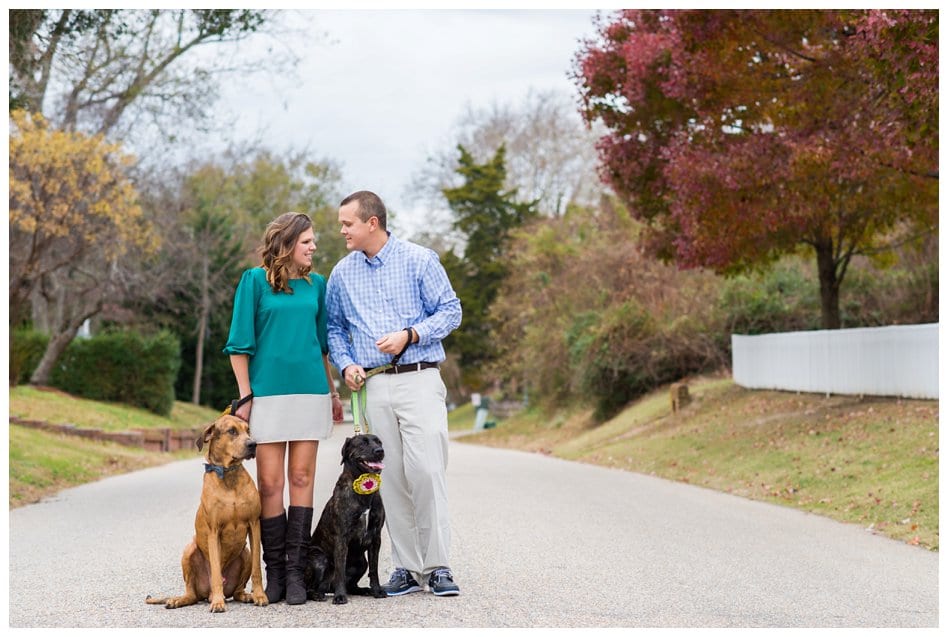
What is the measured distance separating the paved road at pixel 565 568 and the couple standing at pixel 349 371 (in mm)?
389

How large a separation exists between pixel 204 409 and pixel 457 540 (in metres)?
35.3

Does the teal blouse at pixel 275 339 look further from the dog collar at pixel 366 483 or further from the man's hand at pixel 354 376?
the dog collar at pixel 366 483

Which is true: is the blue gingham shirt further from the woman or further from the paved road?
the paved road

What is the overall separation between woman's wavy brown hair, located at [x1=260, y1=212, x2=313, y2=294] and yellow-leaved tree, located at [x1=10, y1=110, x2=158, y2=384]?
20.2 metres

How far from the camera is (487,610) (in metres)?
6.84

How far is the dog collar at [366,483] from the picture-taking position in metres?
6.78

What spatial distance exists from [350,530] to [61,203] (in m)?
23.3

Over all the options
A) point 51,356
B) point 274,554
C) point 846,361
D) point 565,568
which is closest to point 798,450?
point 846,361

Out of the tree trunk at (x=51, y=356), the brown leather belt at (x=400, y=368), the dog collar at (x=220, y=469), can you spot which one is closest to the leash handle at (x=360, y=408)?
the brown leather belt at (x=400, y=368)

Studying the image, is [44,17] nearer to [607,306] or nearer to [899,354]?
[899,354]

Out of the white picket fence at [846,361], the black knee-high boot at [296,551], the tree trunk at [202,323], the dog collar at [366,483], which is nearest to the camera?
the dog collar at [366,483]

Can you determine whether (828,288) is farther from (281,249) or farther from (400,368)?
(281,249)

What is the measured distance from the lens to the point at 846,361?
20969 millimetres

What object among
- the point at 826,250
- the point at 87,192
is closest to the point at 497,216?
the point at 87,192
